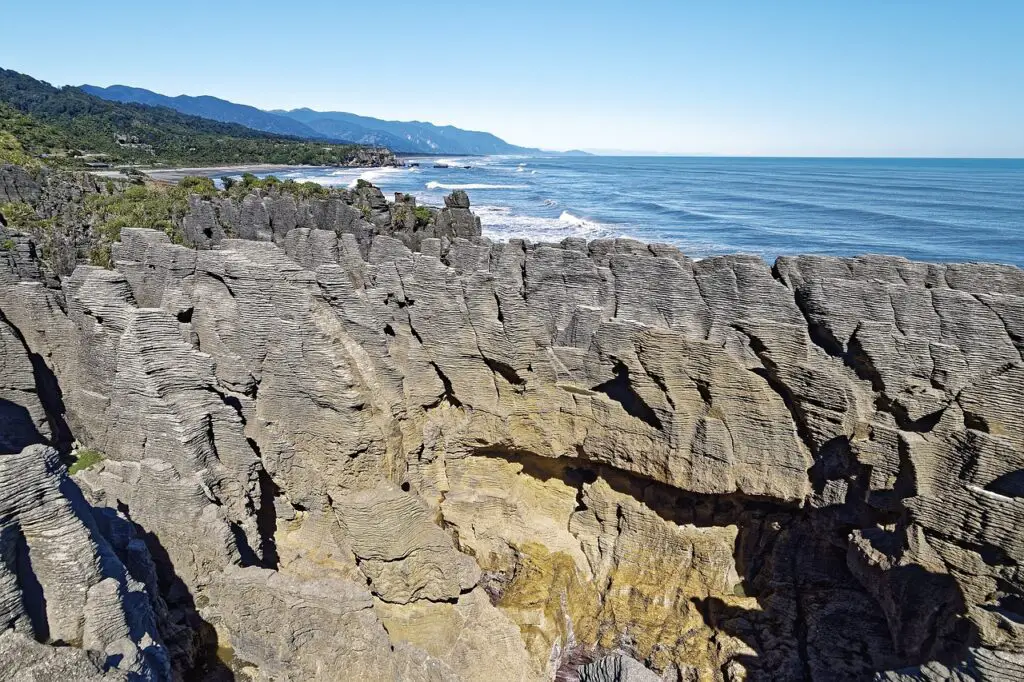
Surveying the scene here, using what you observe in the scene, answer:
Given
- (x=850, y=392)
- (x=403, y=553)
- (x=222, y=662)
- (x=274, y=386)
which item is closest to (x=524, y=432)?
(x=403, y=553)

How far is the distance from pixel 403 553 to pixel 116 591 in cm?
374

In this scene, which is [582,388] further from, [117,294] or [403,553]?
[117,294]

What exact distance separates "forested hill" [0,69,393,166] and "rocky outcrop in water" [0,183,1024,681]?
5788 cm

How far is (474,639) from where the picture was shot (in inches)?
342

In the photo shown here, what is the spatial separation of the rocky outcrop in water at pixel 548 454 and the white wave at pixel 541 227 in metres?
34.4

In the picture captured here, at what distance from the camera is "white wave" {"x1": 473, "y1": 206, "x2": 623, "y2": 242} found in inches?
1823

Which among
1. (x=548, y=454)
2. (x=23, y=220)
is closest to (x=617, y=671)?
(x=548, y=454)

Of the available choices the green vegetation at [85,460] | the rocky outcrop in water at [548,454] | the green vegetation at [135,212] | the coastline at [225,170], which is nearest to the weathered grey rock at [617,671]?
the rocky outcrop in water at [548,454]

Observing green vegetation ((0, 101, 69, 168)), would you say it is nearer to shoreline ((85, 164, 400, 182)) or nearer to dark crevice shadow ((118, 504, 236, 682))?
shoreline ((85, 164, 400, 182))

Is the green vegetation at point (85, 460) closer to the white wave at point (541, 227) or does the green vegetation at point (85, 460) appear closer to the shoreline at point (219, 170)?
the white wave at point (541, 227)

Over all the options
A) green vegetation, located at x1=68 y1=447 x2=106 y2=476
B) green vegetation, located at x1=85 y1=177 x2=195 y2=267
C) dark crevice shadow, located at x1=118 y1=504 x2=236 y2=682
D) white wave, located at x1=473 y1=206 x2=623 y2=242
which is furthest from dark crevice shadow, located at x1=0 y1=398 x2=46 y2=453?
white wave, located at x1=473 y1=206 x2=623 y2=242

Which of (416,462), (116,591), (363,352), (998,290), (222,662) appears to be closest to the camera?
(116,591)

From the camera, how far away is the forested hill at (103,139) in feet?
201

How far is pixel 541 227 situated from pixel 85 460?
4434 centimetres
